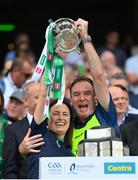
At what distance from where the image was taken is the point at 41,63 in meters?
7.66

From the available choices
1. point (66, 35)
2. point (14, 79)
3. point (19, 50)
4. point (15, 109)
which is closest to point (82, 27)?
point (66, 35)

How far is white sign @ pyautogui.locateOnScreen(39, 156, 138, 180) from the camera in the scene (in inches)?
261

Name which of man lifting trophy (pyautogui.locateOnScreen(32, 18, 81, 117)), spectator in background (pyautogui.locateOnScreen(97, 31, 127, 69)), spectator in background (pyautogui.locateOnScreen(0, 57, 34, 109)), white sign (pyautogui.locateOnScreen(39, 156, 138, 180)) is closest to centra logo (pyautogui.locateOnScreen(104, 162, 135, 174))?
white sign (pyautogui.locateOnScreen(39, 156, 138, 180))

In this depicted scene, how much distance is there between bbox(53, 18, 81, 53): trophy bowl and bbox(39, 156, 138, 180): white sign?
110 centimetres

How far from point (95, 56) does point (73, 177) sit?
4.63 feet

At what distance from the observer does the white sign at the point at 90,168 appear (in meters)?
6.64

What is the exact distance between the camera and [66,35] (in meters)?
7.39

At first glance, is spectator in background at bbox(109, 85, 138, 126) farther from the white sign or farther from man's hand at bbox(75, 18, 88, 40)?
the white sign

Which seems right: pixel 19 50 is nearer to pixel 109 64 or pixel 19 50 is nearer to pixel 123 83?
pixel 109 64

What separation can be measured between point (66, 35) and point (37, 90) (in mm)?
2226

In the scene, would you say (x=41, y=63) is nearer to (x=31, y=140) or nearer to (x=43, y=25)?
(x=31, y=140)

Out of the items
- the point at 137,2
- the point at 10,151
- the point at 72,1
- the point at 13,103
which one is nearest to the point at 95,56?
the point at 10,151

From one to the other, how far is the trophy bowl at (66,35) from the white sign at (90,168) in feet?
3.61

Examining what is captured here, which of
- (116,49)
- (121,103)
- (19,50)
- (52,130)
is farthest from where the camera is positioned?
(116,49)
